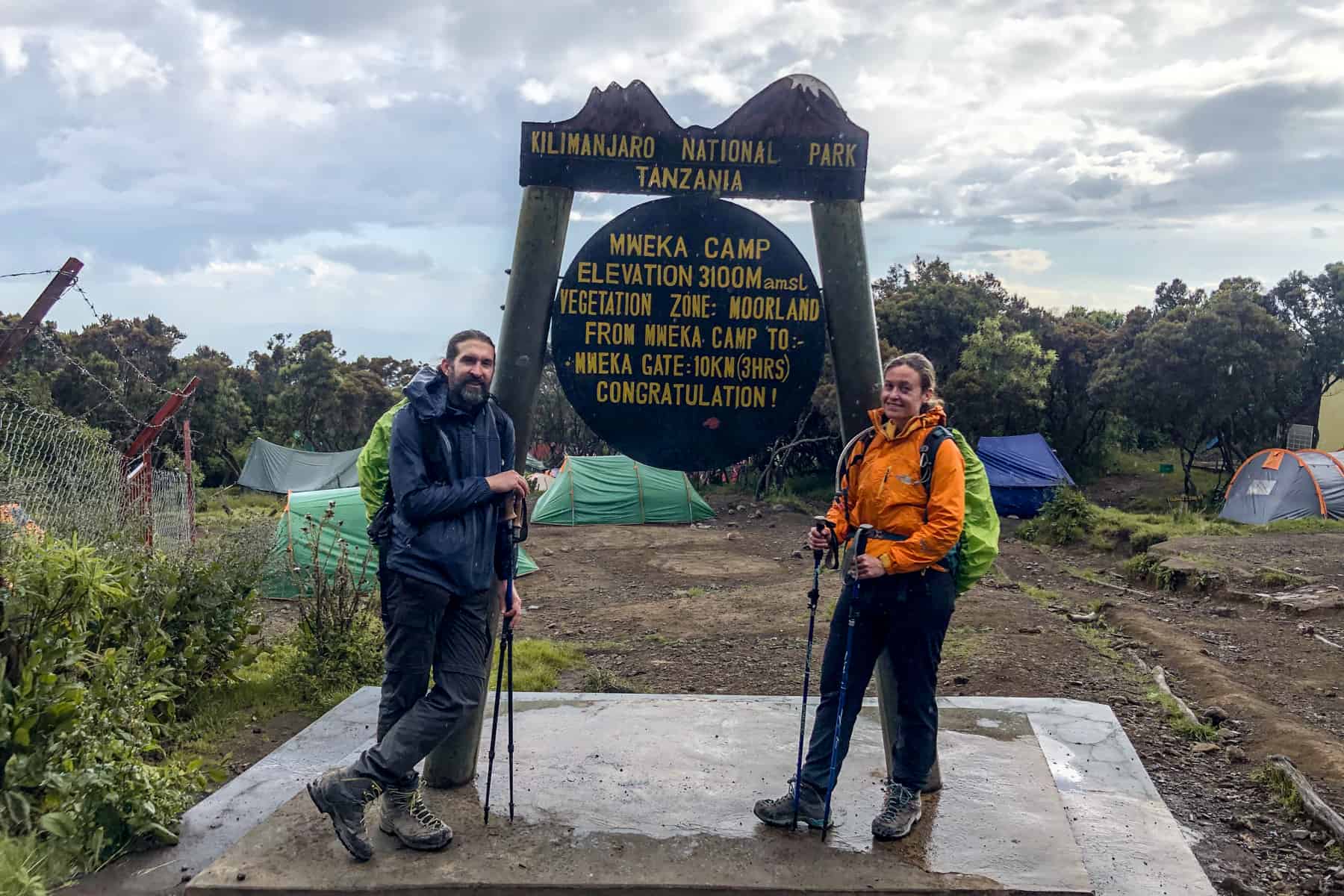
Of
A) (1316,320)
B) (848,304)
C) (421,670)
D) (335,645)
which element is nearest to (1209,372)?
(1316,320)

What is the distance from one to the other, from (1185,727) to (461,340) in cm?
502

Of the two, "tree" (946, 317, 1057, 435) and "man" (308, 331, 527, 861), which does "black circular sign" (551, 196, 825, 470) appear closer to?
"man" (308, 331, 527, 861)

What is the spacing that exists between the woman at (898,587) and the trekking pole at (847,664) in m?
0.01

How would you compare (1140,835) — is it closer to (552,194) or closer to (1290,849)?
(1290,849)

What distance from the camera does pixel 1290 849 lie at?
4.36 meters

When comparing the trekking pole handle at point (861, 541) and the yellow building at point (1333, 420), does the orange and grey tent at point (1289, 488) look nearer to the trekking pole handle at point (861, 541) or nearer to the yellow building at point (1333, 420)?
the yellow building at point (1333, 420)

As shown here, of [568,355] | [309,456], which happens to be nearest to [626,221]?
[568,355]

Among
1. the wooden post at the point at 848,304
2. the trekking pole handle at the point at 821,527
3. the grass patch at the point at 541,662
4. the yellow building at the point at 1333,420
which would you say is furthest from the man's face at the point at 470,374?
the yellow building at the point at 1333,420

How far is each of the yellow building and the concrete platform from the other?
27692 mm

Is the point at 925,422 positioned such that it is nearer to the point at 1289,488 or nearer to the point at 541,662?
the point at 541,662

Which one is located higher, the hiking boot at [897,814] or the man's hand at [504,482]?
the man's hand at [504,482]

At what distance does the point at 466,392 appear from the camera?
131 inches

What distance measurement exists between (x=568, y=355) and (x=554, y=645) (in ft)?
18.3

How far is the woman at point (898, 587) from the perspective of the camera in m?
3.30
